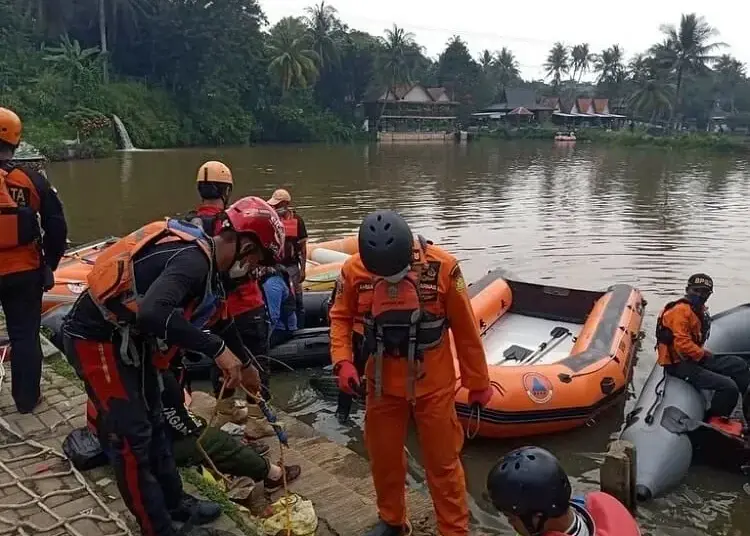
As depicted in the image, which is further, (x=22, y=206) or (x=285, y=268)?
(x=285, y=268)

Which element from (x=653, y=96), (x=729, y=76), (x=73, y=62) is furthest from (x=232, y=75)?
(x=729, y=76)

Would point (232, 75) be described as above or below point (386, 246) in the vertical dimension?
above

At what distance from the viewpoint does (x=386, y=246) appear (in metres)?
2.92

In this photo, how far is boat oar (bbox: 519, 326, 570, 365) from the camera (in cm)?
636

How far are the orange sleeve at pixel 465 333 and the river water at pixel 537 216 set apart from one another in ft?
5.81

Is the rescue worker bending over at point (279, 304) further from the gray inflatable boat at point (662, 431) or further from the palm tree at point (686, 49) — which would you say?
the palm tree at point (686, 49)

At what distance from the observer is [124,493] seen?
8.91 feet

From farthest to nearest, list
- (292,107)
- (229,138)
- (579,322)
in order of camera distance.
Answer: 1. (292,107)
2. (229,138)
3. (579,322)

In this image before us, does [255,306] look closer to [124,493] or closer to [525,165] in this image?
[124,493]

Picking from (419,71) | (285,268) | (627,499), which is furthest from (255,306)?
(419,71)

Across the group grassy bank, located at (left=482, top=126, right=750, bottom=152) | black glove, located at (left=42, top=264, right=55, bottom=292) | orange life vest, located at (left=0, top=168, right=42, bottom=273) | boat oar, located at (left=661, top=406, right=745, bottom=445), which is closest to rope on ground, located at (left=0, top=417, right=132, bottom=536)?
black glove, located at (left=42, top=264, right=55, bottom=292)

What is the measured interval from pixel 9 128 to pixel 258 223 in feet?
6.71

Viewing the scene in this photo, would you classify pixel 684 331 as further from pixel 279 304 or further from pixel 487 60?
pixel 487 60

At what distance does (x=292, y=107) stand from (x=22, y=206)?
45058mm
